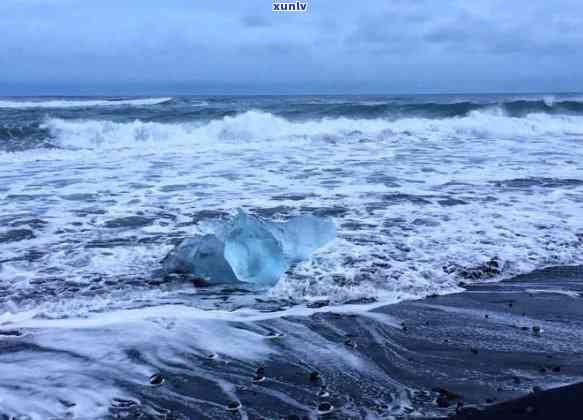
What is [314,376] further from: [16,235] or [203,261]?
[16,235]

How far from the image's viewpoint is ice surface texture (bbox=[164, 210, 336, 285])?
4.22 m

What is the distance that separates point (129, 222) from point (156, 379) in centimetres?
345

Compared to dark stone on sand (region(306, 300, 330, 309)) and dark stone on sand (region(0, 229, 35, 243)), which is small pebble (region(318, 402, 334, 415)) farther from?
dark stone on sand (region(0, 229, 35, 243))

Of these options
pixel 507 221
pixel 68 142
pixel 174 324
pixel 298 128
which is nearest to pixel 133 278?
pixel 174 324

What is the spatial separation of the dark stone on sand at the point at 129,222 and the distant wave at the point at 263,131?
31.6 ft

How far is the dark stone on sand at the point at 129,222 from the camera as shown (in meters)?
5.87

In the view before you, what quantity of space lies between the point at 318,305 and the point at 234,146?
11916mm

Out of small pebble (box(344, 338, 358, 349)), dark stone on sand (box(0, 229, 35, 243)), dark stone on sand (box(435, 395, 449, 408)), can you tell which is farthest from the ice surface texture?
dark stone on sand (box(0, 229, 35, 243))

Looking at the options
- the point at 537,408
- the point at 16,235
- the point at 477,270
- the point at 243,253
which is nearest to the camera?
the point at 537,408

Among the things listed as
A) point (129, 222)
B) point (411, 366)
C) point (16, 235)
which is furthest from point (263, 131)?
point (411, 366)

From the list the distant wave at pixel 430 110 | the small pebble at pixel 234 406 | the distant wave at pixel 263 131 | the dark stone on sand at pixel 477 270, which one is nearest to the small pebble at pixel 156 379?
the small pebble at pixel 234 406

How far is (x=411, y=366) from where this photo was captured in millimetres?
2986

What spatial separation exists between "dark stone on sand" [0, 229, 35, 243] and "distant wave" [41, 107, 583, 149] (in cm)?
1022

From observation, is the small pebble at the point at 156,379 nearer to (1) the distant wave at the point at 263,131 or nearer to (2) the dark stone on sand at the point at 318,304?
(2) the dark stone on sand at the point at 318,304
